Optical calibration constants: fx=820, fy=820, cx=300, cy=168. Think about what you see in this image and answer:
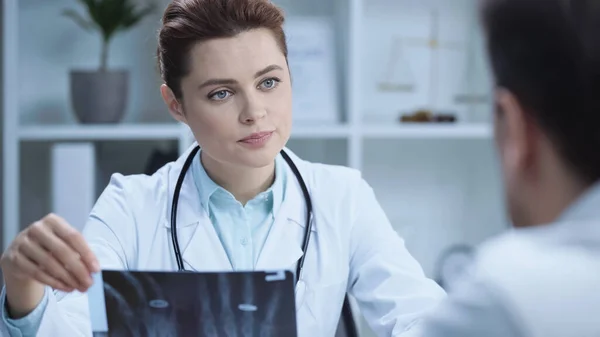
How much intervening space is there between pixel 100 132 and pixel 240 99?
1084mm

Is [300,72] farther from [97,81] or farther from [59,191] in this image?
[59,191]

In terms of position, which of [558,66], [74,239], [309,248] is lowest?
[309,248]

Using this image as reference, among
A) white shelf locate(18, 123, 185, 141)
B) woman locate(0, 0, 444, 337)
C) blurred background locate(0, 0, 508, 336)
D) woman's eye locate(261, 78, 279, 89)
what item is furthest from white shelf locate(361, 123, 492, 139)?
woman's eye locate(261, 78, 279, 89)

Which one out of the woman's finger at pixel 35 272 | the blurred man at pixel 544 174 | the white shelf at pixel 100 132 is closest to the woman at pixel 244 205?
the woman's finger at pixel 35 272

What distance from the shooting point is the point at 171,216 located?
132 cm

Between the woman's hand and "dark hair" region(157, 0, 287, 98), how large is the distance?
412mm

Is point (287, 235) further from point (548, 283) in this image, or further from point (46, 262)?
point (548, 283)

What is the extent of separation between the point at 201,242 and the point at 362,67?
1384 mm

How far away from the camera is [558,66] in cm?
59

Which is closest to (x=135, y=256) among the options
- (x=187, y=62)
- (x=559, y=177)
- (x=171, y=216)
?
(x=171, y=216)

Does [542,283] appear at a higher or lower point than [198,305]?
higher

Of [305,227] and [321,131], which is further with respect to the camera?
[321,131]

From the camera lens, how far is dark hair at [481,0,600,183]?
0.58 metres

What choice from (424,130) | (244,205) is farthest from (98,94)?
(244,205)
